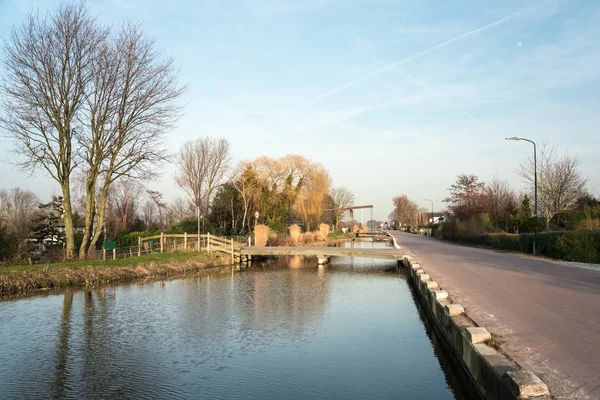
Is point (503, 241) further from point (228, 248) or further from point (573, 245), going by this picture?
point (228, 248)

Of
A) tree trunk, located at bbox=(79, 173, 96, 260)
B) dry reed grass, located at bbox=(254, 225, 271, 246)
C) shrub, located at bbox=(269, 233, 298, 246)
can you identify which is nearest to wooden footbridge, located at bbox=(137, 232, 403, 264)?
dry reed grass, located at bbox=(254, 225, 271, 246)

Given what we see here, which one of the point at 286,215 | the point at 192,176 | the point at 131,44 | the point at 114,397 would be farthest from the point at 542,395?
the point at 192,176

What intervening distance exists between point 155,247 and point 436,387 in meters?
24.6

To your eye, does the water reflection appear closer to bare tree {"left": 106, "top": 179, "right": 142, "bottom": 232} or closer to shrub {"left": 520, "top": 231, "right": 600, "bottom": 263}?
shrub {"left": 520, "top": 231, "right": 600, "bottom": 263}

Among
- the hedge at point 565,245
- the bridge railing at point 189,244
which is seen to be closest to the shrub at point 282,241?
the bridge railing at point 189,244

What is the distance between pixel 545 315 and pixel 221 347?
592 centimetres

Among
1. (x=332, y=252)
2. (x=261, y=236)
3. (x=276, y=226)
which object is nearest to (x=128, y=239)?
(x=261, y=236)

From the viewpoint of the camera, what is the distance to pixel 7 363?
834 centimetres

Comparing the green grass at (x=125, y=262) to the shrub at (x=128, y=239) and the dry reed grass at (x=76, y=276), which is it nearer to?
the dry reed grass at (x=76, y=276)

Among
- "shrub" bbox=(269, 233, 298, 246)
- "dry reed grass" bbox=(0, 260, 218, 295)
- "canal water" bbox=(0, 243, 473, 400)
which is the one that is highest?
"shrub" bbox=(269, 233, 298, 246)

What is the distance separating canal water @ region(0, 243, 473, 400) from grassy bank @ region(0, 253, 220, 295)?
Result: 1.43 m

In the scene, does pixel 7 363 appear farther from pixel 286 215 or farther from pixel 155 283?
pixel 286 215

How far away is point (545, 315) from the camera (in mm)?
8344

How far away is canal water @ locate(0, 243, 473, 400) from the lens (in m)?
7.21
